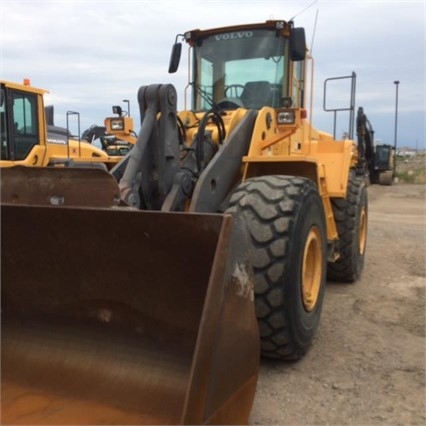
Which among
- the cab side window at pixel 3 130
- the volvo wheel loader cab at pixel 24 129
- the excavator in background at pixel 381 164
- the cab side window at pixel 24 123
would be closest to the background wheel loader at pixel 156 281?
the volvo wheel loader cab at pixel 24 129

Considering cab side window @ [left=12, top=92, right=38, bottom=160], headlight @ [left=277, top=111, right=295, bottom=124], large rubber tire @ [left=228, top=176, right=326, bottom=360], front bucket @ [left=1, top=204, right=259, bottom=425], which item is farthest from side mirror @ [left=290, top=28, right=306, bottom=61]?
cab side window @ [left=12, top=92, right=38, bottom=160]

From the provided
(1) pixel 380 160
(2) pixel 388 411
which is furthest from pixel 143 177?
(1) pixel 380 160

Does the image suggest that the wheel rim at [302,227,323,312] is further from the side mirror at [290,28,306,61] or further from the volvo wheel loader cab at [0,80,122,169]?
the volvo wheel loader cab at [0,80,122,169]

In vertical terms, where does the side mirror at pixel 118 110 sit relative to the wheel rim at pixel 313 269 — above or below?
above

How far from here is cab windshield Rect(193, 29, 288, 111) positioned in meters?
4.91

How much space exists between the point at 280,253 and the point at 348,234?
2785 millimetres

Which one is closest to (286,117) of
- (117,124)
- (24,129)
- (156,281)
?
(117,124)

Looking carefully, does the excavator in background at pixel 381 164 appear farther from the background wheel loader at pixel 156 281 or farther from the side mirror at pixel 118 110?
the background wheel loader at pixel 156 281

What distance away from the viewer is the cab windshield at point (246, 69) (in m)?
4.91

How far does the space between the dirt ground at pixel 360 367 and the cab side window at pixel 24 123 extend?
6326 mm

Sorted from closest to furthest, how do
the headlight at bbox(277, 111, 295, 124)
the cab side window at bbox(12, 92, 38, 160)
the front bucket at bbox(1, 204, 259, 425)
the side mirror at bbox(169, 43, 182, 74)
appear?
the front bucket at bbox(1, 204, 259, 425)
the headlight at bbox(277, 111, 295, 124)
the side mirror at bbox(169, 43, 182, 74)
the cab side window at bbox(12, 92, 38, 160)

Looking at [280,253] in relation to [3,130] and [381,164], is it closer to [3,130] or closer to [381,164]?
[3,130]

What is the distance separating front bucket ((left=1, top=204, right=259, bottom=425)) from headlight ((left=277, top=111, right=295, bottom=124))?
6.37 ft

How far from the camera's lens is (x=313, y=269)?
12.7 ft
